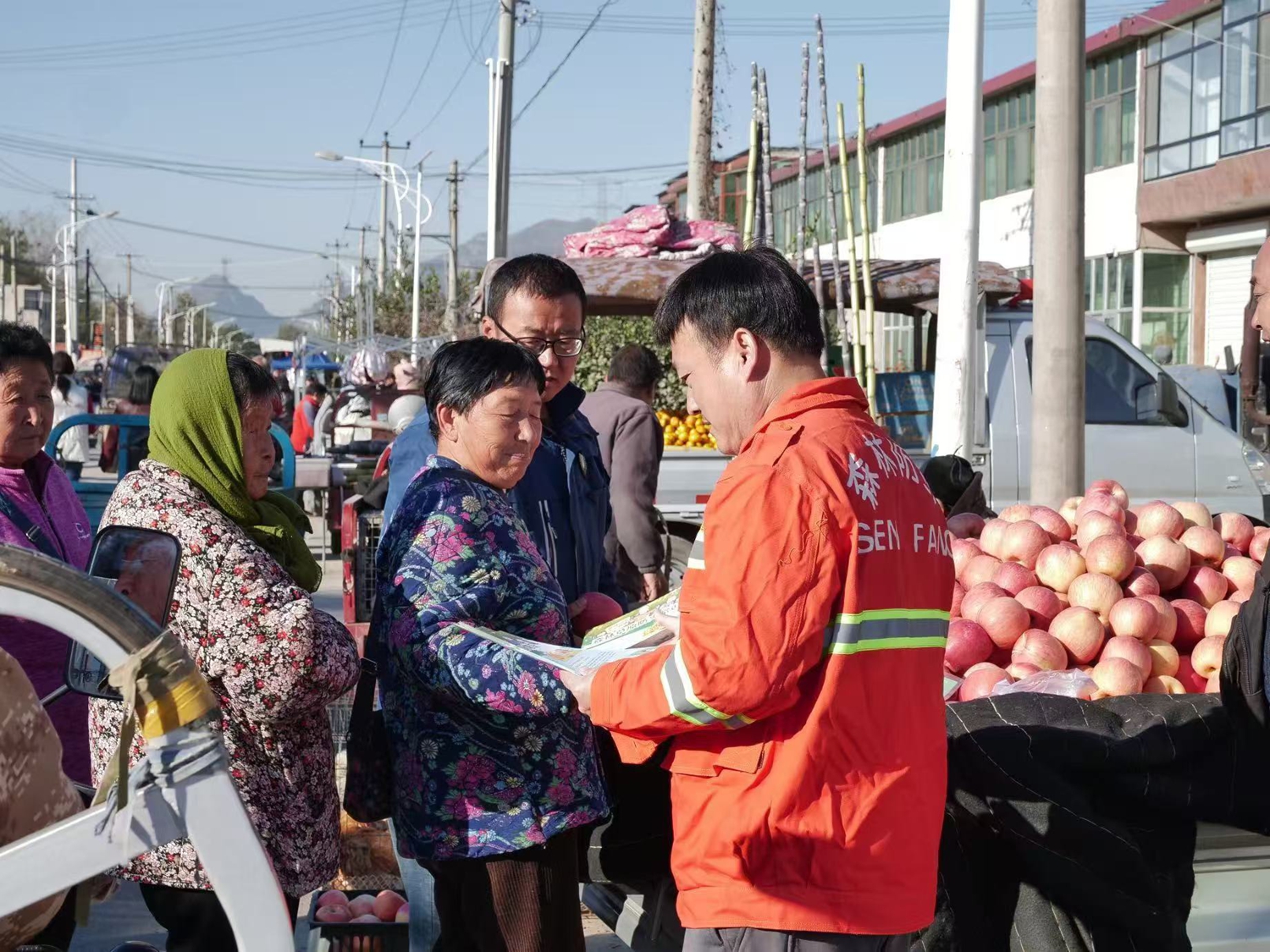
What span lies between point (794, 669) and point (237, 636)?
3.89ft

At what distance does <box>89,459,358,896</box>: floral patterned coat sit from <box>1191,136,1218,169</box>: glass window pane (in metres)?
28.6

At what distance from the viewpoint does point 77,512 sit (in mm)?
3852

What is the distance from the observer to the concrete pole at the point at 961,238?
290 inches

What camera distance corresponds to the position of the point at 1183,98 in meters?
29.0

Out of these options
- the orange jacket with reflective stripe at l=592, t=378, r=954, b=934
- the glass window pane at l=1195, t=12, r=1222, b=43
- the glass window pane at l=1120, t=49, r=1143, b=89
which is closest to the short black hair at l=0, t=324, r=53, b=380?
the orange jacket with reflective stripe at l=592, t=378, r=954, b=934

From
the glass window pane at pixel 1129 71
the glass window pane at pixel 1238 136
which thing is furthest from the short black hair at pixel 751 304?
the glass window pane at pixel 1129 71

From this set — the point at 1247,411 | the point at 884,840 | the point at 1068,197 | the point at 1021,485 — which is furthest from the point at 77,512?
the point at 1247,411

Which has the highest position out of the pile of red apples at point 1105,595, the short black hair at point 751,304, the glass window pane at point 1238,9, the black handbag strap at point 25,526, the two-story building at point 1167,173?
the glass window pane at point 1238,9

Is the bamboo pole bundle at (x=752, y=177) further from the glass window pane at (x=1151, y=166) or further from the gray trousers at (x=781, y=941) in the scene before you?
the glass window pane at (x=1151, y=166)

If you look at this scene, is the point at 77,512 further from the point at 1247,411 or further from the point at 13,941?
the point at 1247,411

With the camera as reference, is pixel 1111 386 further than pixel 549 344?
Yes

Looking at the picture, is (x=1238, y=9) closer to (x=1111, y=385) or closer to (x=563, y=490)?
(x=1111, y=385)

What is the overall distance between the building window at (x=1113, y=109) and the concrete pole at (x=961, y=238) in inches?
992

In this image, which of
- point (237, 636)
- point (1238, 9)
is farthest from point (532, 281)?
point (1238, 9)
